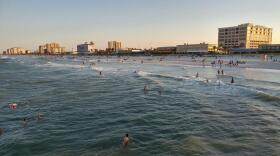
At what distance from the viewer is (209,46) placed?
193 meters

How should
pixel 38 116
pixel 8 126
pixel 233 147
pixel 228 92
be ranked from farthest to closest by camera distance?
1. pixel 228 92
2. pixel 38 116
3. pixel 8 126
4. pixel 233 147

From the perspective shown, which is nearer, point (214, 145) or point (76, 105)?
point (214, 145)

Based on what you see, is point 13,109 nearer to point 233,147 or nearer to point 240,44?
point 233,147

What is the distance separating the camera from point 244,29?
198m

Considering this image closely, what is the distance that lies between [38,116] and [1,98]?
37.2 ft

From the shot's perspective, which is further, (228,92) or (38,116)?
(228,92)

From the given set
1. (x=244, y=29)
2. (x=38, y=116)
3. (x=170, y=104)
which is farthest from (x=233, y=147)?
(x=244, y=29)

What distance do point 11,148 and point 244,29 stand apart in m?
202

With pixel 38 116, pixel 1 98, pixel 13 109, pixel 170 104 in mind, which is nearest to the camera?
pixel 38 116

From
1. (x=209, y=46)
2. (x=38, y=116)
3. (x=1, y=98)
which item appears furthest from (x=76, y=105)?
(x=209, y=46)

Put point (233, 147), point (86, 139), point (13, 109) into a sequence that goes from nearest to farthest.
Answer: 1. point (233, 147)
2. point (86, 139)
3. point (13, 109)

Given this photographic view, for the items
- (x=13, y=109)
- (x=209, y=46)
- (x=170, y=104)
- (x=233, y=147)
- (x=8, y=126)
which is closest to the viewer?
(x=233, y=147)

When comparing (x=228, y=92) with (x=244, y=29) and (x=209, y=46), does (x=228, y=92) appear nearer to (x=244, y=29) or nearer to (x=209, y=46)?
(x=209, y=46)

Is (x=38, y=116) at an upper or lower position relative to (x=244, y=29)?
lower
